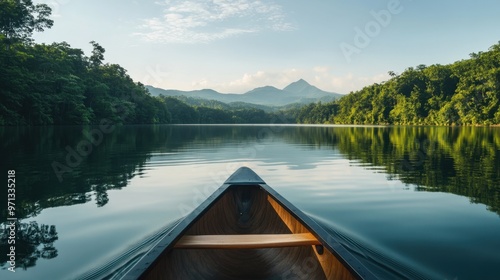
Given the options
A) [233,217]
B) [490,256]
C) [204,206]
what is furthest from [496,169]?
[204,206]

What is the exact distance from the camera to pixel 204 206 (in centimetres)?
483

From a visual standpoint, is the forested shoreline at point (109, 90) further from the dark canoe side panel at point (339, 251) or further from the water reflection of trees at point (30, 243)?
the dark canoe side panel at point (339, 251)

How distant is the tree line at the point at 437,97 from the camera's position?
70.2m

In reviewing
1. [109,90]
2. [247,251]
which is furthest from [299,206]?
[109,90]

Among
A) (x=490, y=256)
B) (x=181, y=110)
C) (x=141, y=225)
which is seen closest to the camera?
(x=490, y=256)

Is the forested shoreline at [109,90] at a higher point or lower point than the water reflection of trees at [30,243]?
higher

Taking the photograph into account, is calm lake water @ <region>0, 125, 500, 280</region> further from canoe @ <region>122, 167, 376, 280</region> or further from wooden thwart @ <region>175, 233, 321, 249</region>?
wooden thwart @ <region>175, 233, 321, 249</region>

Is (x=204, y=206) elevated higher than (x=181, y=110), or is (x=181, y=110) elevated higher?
(x=181, y=110)

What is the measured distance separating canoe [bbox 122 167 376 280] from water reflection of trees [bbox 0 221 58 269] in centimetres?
239

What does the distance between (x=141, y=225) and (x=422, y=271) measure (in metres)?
5.10

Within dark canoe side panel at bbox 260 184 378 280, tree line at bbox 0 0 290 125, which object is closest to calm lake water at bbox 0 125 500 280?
dark canoe side panel at bbox 260 184 378 280

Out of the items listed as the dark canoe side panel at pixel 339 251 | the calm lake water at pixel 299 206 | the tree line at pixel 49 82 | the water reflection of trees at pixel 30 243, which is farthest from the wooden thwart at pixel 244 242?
the tree line at pixel 49 82

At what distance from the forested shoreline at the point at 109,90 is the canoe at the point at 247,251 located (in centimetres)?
5256

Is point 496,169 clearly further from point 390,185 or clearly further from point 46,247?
point 46,247
